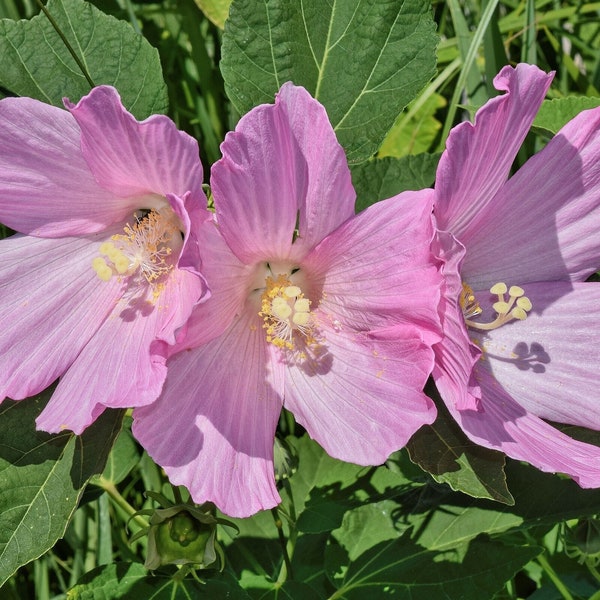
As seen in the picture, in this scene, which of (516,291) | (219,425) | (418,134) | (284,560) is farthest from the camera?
(418,134)

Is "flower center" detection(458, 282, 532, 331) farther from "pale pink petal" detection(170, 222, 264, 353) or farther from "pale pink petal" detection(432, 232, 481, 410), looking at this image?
"pale pink petal" detection(170, 222, 264, 353)

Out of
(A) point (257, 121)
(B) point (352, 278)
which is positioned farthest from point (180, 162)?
(B) point (352, 278)

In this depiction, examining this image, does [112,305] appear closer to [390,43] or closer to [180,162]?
[180,162]

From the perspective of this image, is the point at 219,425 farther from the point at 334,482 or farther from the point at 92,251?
the point at 334,482

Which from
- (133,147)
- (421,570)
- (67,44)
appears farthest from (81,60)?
(421,570)

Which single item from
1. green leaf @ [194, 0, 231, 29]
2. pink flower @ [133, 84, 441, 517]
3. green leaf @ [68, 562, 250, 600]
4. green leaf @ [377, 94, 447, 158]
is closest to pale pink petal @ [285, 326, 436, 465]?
pink flower @ [133, 84, 441, 517]

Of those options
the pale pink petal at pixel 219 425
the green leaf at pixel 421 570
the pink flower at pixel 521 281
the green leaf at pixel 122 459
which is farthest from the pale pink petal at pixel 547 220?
the green leaf at pixel 122 459
